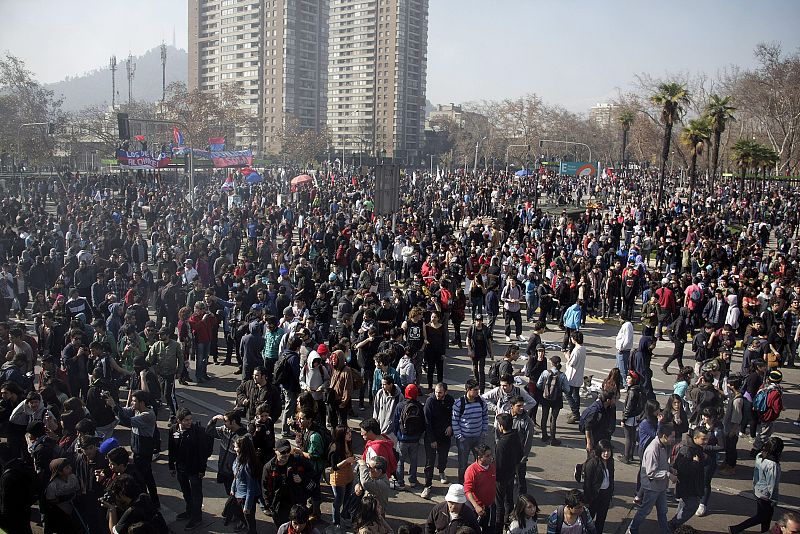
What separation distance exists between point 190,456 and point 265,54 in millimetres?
132493

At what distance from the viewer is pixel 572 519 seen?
224 inches

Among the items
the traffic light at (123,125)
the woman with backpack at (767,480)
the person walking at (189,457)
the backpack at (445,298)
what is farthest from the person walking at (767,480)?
the traffic light at (123,125)

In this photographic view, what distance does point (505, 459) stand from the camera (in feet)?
23.5

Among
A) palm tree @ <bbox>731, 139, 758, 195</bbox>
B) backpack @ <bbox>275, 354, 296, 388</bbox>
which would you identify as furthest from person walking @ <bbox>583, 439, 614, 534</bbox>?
palm tree @ <bbox>731, 139, 758, 195</bbox>

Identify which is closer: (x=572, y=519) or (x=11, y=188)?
(x=572, y=519)

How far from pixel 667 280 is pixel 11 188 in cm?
4276

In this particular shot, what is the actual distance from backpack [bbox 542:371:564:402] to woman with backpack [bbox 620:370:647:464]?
92cm

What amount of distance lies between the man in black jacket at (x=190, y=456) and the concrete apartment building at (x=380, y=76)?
125m

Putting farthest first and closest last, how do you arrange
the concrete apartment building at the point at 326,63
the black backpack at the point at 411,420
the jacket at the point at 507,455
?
the concrete apartment building at the point at 326,63, the black backpack at the point at 411,420, the jacket at the point at 507,455

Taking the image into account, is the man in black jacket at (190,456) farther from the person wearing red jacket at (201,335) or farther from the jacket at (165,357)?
the person wearing red jacket at (201,335)

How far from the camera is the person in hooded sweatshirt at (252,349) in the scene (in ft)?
35.1

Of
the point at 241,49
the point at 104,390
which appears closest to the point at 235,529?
the point at 104,390

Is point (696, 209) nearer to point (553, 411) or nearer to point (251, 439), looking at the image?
→ point (553, 411)

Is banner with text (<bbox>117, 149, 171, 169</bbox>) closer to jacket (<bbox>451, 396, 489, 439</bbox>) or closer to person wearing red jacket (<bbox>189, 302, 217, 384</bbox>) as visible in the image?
person wearing red jacket (<bbox>189, 302, 217, 384</bbox>)
